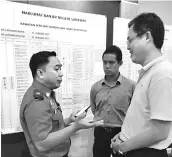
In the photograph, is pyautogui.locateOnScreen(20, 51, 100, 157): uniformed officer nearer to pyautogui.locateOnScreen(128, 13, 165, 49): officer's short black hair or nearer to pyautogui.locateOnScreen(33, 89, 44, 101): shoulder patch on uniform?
pyautogui.locateOnScreen(33, 89, 44, 101): shoulder patch on uniform

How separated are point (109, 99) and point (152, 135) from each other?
0.89 meters

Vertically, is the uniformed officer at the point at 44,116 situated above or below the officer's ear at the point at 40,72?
below

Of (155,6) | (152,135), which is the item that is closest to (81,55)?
(152,135)

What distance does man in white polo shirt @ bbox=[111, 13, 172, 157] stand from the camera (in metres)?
0.93

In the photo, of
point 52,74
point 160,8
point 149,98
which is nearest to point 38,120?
point 52,74

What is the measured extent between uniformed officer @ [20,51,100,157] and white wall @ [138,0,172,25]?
6.33ft

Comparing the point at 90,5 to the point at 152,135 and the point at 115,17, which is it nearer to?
the point at 115,17

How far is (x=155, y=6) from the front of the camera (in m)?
2.79

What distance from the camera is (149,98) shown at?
0.97 m

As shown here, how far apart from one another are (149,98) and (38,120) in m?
0.66

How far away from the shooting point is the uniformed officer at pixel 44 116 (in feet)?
3.67

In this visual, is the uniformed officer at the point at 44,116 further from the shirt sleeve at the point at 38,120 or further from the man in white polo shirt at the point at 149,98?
the man in white polo shirt at the point at 149,98

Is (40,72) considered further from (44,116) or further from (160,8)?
(160,8)

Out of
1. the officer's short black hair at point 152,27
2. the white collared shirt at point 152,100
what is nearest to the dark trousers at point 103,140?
the white collared shirt at point 152,100
